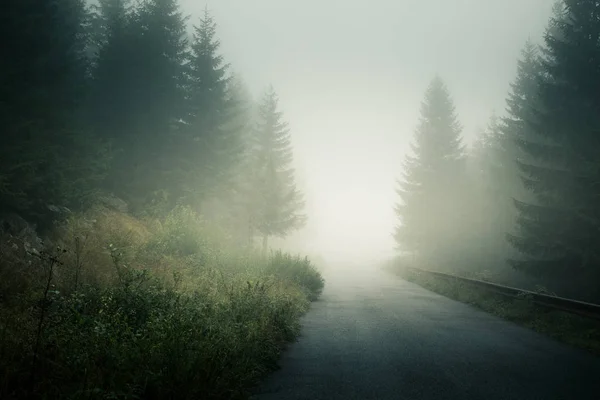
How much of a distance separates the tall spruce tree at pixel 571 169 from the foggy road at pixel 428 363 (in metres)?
6.53

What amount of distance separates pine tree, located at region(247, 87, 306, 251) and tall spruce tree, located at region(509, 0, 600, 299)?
19.0 m

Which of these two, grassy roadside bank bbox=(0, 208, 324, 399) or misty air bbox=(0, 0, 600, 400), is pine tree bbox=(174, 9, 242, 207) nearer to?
misty air bbox=(0, 0, 600, 400)

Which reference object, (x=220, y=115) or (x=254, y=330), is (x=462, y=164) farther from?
(x=254, y=330)

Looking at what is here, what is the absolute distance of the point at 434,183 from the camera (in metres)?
31.0

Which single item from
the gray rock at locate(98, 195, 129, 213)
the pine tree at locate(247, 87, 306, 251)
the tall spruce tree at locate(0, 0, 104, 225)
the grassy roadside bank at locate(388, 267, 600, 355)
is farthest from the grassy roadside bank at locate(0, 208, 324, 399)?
the pine tree at locate(247, 87, 306, 251)

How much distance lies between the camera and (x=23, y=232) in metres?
9.29

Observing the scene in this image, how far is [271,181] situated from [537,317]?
74.3ft

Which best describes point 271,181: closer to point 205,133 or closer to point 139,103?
point 205,133

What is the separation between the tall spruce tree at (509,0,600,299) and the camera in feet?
43.6

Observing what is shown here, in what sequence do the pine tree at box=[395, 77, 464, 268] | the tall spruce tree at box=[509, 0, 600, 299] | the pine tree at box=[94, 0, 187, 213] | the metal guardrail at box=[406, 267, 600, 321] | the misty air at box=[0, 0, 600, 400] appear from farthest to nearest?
the pine tree at box=[395, 77, 464, 268] < the pine tree at box=[94, 0, 187, 213] < the tall spruce tree at box=[509, 0, 600, 299] < the metal guardrail at box=[406, 267, 600, 321] < the misty air at box=[0, 0, 600, 400]

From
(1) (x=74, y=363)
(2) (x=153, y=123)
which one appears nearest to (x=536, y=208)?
(1) (x=74, y=363)

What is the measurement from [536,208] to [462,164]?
17301mm

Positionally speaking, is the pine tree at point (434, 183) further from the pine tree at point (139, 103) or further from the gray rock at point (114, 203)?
the gray rock at point (114, 203)

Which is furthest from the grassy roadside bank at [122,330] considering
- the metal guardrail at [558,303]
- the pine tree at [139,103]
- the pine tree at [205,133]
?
the pine tree at [205,133]
